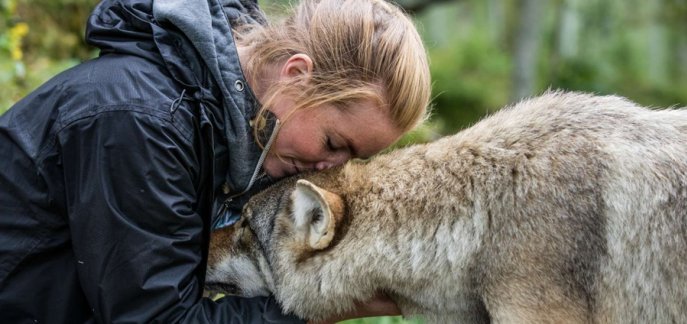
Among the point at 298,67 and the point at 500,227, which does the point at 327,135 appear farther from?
the point at 500,227

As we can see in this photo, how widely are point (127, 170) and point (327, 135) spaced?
0.87m

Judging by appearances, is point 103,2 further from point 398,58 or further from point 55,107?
point 398,58

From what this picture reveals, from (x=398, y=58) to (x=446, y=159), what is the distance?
18.4 inches

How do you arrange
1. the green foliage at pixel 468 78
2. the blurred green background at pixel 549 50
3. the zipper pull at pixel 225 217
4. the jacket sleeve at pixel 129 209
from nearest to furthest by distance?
the jacket sleeve at pixel 129 209 < the zipper pull at pixel 225 217 < the blurred green background at pixel 549 50 < the green foliage at pixel 468 78

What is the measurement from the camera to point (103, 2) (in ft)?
11.5

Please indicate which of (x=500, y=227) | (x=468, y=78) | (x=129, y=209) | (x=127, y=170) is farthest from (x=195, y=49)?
(x=468, y=78)

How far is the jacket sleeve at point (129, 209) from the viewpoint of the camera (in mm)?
2955

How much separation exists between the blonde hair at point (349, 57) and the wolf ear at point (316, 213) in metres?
0.36

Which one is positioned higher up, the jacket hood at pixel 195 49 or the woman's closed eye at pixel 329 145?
the jacket hood at pixel 195 49

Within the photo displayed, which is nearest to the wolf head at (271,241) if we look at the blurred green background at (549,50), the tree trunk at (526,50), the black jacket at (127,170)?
the black jacket at (127,170)

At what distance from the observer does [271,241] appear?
3.62 meters

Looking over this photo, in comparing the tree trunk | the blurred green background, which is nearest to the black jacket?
the blurred green background

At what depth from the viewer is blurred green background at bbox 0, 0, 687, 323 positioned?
624 inches

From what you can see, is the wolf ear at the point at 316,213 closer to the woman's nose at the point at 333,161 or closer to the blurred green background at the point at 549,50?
the woman's nose at the point at 333,161
